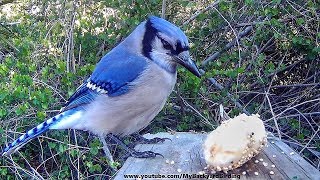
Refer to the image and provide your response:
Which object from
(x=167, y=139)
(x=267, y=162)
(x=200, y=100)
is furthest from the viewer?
(x=200, y=100)

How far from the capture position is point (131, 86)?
2236mm

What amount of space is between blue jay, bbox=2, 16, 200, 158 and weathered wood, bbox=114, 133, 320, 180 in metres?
0.27

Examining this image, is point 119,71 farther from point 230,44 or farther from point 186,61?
point 230,44

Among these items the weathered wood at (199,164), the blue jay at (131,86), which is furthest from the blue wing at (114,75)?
the weathered wood at (199,164)

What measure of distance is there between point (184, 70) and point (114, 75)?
0.83 metres

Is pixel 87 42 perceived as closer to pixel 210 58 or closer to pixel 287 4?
pixel 210 58

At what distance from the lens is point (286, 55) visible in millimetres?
3488

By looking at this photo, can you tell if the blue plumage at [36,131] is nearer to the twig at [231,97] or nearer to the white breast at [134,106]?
the white breast at [134,106]

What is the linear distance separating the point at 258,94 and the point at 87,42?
1170 mm

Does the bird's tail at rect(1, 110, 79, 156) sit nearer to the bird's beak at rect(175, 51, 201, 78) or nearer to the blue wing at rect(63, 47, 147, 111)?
the blue wing at rect(63, 47, 147, 111)

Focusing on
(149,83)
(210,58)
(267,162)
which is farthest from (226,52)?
(267,162)

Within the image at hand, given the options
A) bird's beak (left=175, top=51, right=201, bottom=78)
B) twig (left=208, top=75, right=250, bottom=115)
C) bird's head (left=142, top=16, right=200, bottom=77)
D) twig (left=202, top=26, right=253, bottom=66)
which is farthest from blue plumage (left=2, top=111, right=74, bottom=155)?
twig (left=202, top=26, right=253, bottom=66)

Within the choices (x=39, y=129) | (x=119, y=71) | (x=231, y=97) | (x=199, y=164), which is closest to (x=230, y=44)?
(x=231, y=97)

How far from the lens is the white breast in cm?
216
